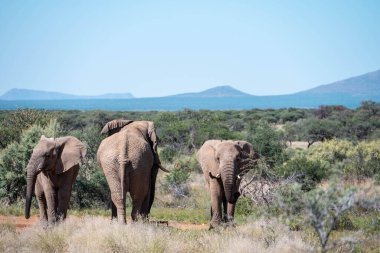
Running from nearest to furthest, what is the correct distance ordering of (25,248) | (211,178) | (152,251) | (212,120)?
(152,251) < (25,248) < (211,178) < (212,120)

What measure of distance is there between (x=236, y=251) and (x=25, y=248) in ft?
11.5

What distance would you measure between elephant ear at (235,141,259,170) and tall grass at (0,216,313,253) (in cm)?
232

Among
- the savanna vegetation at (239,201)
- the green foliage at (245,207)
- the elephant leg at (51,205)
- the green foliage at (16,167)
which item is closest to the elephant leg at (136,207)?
the savanna vegetation at (239,201)

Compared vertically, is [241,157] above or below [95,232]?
above

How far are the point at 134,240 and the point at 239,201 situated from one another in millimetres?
7543

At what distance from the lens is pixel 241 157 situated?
12406 millimetres

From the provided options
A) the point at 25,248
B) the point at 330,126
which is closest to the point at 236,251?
the point at 25,248

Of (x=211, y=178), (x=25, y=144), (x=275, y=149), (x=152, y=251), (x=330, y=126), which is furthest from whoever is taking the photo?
(x=330, y=126)

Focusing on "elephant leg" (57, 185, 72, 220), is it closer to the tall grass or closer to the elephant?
the tall grass

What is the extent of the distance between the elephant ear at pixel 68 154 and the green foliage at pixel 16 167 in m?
6.34

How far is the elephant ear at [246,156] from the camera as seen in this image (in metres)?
12.4

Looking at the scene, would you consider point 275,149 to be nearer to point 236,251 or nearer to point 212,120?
point 212,120

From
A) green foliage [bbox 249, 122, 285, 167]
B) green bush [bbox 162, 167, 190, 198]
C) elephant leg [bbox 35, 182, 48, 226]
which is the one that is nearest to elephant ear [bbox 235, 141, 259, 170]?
elephant leg [bbox 35, 182, 48, 226]

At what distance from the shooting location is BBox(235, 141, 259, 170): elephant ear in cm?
1237
